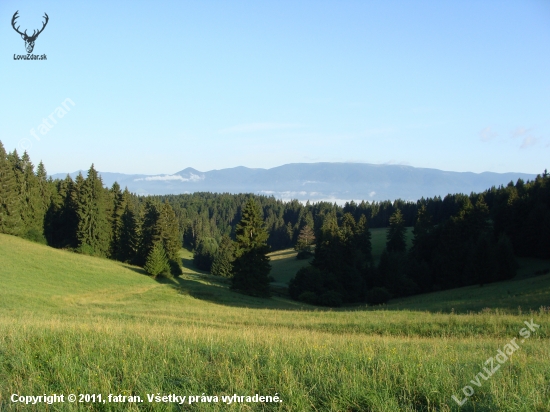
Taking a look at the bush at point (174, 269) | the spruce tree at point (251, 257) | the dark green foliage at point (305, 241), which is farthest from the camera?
the dark green foliage at point (305, 241)

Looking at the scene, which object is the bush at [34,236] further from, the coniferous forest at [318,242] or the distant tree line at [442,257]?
the distant tree line at [442,257]

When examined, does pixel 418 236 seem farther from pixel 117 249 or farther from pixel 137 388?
pixel 137 388

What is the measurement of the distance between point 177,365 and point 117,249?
67.4 metres

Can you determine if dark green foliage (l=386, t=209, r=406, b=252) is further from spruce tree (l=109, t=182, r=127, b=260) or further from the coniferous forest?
spruce tree (l=109, t=182, r=127, b=260)

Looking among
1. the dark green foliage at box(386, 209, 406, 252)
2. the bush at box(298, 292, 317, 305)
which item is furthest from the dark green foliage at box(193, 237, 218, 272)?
the bush at box(298, 292, 317, 305)

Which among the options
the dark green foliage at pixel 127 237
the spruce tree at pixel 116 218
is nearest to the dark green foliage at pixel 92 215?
the dark green foliage at pixel 127 237

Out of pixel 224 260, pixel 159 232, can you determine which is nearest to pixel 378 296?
pixel 159 232

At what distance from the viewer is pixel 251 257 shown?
47344mm

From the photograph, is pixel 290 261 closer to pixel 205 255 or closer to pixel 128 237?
pixel 205 255

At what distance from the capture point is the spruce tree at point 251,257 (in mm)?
46469

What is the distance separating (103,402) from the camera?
17.6ft

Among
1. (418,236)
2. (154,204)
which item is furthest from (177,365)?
(418,236)

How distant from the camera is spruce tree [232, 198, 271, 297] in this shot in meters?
46.5

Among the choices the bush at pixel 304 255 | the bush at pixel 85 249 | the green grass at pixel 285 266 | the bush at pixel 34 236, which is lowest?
the green grass at pixel 285 266
